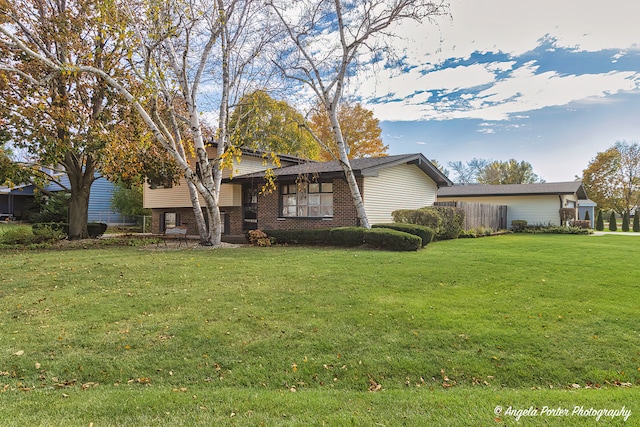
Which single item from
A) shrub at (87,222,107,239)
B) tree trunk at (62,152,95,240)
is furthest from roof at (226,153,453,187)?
shrub at (87,222,107,239)

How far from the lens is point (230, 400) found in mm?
3195

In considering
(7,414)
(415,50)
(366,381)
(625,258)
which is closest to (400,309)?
(366,381)

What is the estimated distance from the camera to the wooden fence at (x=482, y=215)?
18.9 m

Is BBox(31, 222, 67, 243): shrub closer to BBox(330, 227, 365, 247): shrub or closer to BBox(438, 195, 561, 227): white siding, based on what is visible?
BBox(330, 227, 365, 247): shrub

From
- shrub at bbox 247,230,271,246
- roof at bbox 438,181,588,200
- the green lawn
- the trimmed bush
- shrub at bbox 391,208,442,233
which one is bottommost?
the green lawn

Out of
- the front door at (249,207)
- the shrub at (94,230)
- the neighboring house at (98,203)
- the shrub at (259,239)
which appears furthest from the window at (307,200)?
the neighboring house at (98,203)

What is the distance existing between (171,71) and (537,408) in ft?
45.6

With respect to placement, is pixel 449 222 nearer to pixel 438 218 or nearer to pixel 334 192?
pixel 438 218

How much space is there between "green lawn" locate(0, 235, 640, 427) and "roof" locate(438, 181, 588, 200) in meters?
19.0

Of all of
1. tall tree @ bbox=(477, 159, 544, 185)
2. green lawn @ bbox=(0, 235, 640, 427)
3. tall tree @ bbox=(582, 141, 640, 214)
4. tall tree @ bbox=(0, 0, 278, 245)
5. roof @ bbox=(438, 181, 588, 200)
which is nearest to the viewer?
green lawn @ bbox=(0, 235, 640, 427)

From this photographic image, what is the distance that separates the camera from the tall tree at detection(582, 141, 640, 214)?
34.8 metres

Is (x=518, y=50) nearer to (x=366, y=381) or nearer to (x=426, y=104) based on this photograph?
(x=426, y=104)

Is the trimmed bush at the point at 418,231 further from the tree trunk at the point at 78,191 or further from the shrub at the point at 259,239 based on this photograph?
the tree trunk at the point at 78,191

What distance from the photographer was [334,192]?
52.3ft
